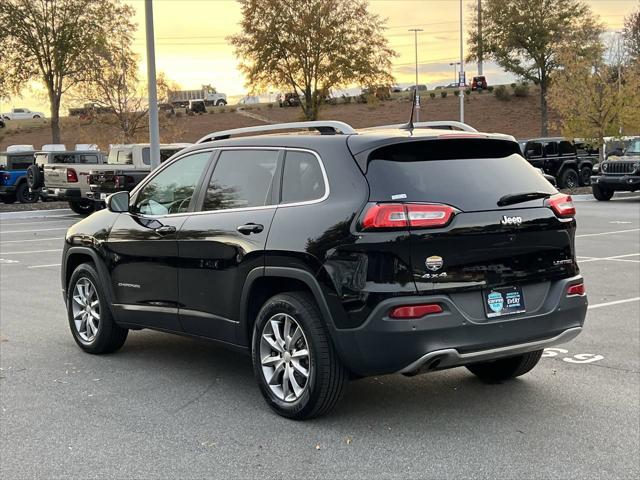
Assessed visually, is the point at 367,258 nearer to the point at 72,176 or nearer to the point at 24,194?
the point at 72,176

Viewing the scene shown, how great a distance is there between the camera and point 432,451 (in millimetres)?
4504

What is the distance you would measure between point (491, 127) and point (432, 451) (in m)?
65.3

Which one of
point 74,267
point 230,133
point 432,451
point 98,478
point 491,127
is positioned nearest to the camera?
point 98,478

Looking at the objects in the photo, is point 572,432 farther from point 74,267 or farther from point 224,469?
point 74,267

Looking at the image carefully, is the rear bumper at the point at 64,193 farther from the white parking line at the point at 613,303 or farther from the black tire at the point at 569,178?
the black tire at the point at 569,178

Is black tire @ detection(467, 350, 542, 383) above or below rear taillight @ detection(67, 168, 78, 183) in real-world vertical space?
below

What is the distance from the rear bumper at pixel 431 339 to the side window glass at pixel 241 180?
1.23m

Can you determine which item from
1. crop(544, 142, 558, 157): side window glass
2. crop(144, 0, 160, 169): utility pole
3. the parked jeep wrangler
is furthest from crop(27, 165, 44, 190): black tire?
crop(544, 142, 558, 157): side window glass

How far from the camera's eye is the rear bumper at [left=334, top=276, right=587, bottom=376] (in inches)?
177

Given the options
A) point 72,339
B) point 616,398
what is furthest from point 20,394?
point 616,398

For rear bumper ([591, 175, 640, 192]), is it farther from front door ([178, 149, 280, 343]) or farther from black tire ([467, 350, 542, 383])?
front door ([178, 149, 280, 343])

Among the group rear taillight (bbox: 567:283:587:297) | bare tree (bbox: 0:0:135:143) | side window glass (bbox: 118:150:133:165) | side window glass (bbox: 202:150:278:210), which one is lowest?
rear taillight (bbox: 567:283:587:297)

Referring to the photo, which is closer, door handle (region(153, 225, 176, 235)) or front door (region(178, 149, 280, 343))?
front door (region(178, 149, 280, 343))

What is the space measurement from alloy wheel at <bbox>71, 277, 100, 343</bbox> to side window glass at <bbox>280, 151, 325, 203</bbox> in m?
2.41
